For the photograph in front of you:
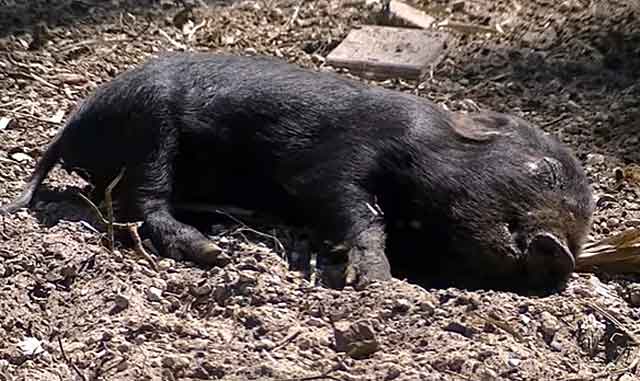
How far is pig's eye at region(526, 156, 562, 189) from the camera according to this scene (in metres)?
4.25

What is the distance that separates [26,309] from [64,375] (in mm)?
414

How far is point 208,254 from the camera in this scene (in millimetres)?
4203

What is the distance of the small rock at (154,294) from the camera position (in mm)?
3918

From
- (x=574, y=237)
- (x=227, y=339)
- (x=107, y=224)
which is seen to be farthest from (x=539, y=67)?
(x=227, y=339)

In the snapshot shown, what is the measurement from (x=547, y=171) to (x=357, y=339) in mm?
997

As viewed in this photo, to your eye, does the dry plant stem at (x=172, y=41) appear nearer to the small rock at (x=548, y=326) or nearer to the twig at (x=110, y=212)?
the twig at (x=110, y=212)

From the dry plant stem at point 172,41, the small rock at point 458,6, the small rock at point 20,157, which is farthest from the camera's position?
the small rock at point 458,6

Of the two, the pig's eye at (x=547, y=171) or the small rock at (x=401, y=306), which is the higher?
the pig's eye at (x=547, y=171)

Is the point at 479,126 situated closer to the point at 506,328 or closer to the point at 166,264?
the point at 506,328

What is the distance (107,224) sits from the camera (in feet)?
14.2

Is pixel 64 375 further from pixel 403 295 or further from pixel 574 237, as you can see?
pixel 574 237

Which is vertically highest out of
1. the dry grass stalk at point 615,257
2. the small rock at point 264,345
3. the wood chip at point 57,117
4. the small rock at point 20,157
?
the dry grass stalk at point 615,257

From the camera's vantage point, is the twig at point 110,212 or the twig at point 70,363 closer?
the twig at point 70,363

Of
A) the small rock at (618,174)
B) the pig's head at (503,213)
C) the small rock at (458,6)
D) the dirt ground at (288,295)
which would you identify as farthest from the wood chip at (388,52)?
the pig's head at (503,213)
